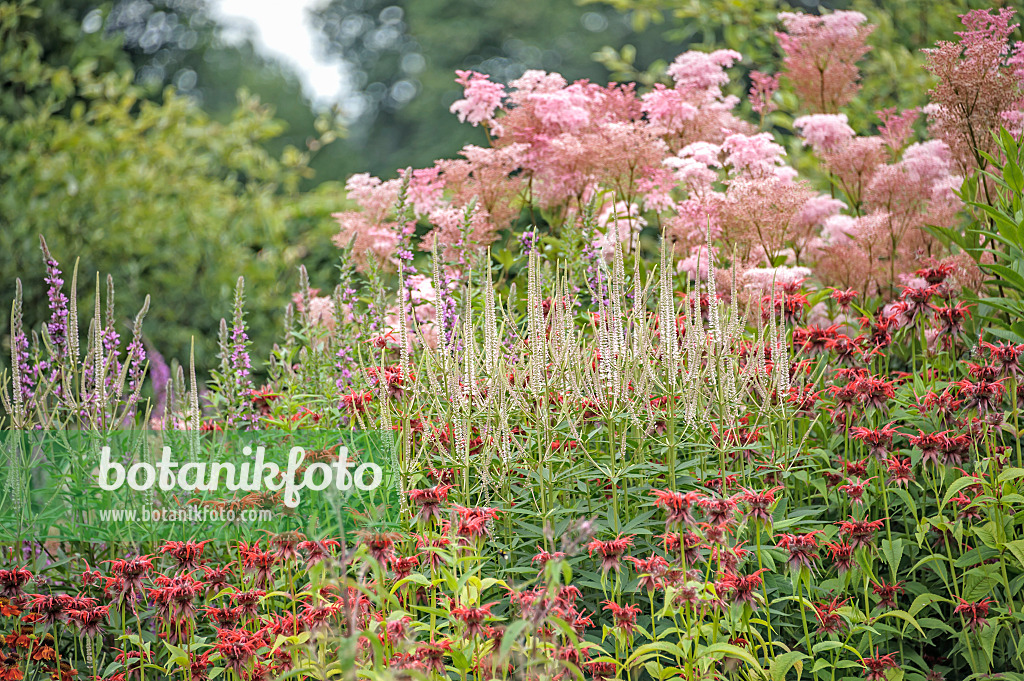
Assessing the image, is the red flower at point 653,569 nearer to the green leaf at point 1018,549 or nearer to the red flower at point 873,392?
the red flower at point 873,392

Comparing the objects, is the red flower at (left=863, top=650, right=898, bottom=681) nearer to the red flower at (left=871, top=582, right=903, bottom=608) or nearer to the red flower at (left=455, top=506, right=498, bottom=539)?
the red flower at (left=871, top=582, right=903, bottom=608)

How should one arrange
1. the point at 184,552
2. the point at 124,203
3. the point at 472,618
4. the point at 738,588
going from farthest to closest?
1. the point at 124,203
2. the point at 184,552
3. the point at 738,588
4. the point at 472,618

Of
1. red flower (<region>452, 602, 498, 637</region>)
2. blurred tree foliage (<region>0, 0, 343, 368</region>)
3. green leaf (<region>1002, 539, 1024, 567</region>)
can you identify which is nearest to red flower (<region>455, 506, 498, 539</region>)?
red flower (<region>452, 602, 498, 637</region>)

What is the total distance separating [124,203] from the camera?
7.18 m

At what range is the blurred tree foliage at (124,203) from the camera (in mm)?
6797

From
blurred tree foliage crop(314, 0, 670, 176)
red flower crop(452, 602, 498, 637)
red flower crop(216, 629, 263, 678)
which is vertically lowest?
red flower crop(216, 629, 263, 678)

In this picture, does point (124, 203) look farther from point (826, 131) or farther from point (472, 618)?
point (472, 618)

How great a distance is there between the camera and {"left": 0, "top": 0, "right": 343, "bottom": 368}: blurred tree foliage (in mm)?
6797

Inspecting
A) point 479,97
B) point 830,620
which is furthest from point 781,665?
point 479,97

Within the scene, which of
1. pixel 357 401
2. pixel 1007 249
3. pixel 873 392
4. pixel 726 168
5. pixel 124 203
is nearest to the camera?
pixel 873 392

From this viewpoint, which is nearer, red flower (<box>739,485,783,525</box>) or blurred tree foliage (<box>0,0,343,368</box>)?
red flower (<box>739,485,783,525</box>)

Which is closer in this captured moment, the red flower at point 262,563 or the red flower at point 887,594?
the red flower at point 262,563

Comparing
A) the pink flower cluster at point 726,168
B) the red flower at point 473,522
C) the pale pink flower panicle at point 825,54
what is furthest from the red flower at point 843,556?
the pale pink flower panicle at point 825,54

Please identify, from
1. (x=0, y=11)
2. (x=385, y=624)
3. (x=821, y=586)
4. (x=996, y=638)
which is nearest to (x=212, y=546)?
(x=385, y=624)
